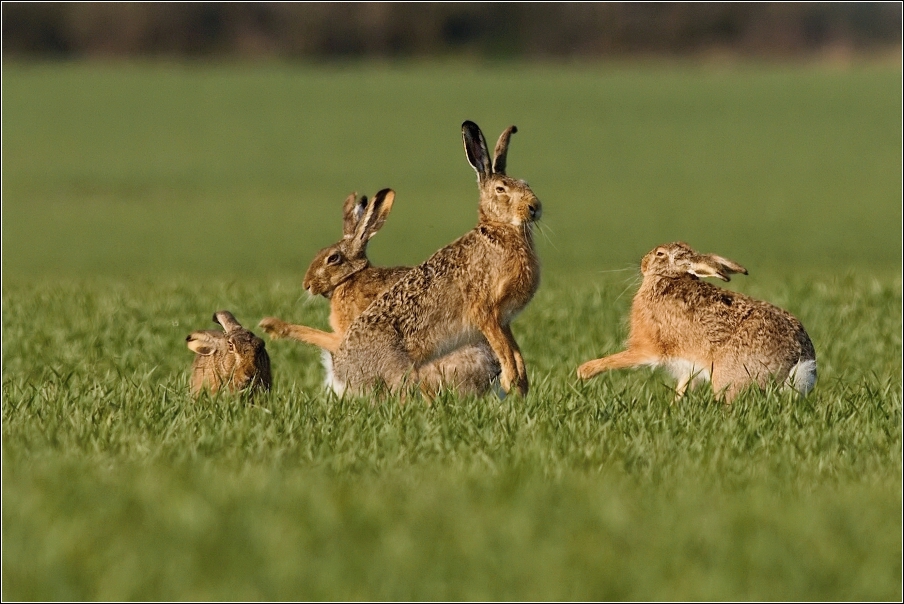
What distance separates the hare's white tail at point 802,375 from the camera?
8984 mm

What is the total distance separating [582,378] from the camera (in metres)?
9.31

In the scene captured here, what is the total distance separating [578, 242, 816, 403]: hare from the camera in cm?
893

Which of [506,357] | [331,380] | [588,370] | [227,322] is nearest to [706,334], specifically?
[588,370]

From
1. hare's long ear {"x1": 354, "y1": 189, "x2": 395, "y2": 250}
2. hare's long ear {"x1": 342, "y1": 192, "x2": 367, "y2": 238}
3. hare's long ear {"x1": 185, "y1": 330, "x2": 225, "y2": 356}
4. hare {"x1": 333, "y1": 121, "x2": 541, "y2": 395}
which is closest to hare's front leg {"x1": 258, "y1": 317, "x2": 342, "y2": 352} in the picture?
hare's long ear {"x1": 185, "y1": 330, "x2": 225, "y2": 356}

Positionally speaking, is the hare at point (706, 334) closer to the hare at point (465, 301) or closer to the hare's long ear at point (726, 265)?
the hare's long ear at point (726, 265)

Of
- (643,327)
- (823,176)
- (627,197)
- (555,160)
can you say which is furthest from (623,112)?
(643,327)

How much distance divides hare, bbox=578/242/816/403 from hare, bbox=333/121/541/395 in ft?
2.28

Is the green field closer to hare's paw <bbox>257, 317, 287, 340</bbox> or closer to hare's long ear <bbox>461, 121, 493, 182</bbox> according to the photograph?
hare's paw <bbox>257, 317, 287, 340</bbox>

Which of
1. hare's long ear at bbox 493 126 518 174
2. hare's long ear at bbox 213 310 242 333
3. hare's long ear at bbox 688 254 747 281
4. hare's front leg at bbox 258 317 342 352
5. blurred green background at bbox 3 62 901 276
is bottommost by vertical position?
blurred green background at bbox 3 62 901 276

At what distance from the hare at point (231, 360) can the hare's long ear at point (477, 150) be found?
180 centimetres

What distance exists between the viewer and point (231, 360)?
9523 millimetres

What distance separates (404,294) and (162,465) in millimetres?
2644

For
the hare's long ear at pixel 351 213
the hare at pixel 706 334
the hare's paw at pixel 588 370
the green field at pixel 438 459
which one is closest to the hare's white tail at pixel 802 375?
the hare at pixel 706 334

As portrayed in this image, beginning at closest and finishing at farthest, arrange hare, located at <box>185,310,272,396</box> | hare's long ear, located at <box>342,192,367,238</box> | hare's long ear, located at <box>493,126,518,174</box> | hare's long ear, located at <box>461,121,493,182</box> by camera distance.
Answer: hare's long ear, located at <box>461,121,493,182</box>
hare's long ear, located at <box>493,126,518,174</box>
hare, located at <box>185,310,272,396</box>
hare's long ear, located at <box>342,192,367,238</box>
